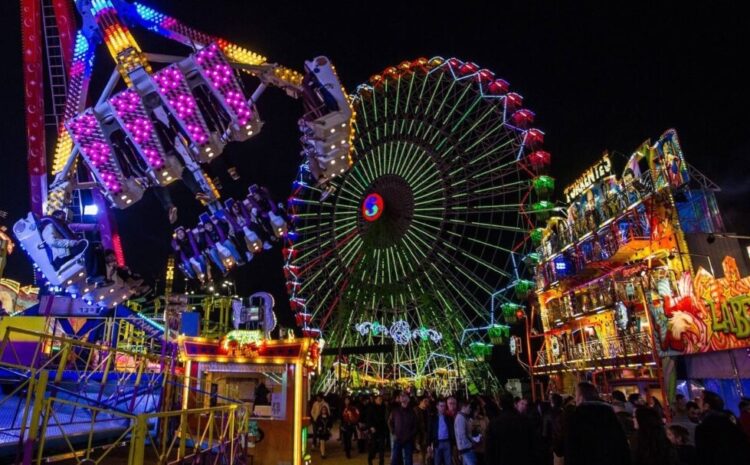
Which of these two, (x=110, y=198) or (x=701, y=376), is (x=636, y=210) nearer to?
(x=701, y=376)

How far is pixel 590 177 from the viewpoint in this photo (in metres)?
25.5

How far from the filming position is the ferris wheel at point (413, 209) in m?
27.0

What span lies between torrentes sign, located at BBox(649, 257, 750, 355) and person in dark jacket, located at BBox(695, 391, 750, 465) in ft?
42.5

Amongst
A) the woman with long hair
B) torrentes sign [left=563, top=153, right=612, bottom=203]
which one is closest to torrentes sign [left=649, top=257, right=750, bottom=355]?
torrentes sign [left=563, top=153, right=612, bottom=203]

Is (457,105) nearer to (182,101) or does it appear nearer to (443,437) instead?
(182,101)

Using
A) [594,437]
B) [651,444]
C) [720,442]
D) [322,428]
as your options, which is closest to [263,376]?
[322,428]

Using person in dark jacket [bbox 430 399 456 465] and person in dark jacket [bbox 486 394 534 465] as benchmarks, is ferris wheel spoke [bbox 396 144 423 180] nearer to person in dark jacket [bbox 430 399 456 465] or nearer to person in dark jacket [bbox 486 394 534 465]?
person in dark jacket [bbox 430 399 456 465]

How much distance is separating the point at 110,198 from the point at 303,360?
6820mm

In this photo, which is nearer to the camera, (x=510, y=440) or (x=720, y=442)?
(x=720, y=442)

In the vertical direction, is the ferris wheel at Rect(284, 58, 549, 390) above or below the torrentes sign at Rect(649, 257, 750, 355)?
above

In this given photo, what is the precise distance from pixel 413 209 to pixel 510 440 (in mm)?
23931

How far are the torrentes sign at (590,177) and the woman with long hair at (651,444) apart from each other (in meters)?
22.6

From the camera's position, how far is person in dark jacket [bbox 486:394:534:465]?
16.8ft

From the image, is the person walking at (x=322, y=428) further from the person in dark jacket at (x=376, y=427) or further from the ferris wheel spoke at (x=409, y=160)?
the ferris wheel spoke at (x=409, y=160)
